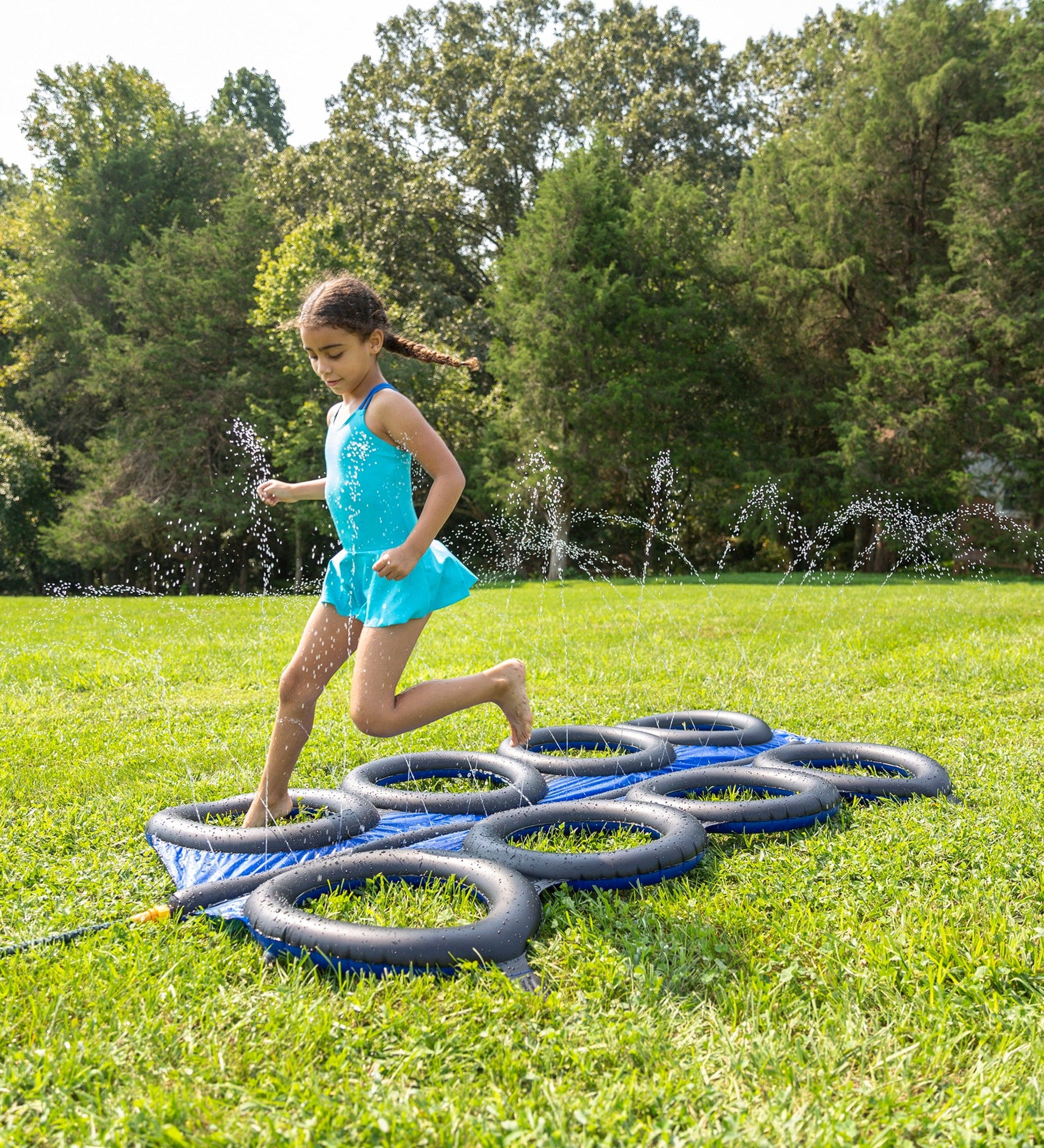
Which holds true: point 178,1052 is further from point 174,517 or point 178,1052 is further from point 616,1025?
point 174,517

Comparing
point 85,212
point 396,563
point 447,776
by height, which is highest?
point 85,212

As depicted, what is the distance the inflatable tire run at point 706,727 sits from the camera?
4137 millimetres

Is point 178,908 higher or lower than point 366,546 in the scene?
lower

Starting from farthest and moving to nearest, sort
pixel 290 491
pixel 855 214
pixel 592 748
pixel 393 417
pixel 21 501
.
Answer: pixel 21 501 → pixel 855 214 → pixel 592 748 → pixel 290 491 → pixel 393 417

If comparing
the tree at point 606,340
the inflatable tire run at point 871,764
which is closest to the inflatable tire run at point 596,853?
the inflatable tire run at point 871,764

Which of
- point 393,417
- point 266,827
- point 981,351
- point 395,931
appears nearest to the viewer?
point 395,931

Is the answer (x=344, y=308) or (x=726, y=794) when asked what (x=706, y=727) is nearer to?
(x=726, y=794)

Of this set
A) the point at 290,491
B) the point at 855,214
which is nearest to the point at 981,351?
the point at 855,214

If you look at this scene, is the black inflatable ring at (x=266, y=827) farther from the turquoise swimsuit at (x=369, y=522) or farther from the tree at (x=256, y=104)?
the tree at (x=256, y=104)

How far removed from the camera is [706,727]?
4.58 meters

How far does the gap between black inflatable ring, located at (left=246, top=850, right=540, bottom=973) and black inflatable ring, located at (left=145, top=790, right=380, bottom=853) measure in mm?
378

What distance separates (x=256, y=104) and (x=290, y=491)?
4115 centimetres

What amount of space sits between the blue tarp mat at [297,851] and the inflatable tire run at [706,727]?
0.51 meters

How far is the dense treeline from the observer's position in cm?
1719
